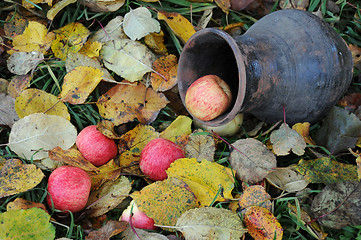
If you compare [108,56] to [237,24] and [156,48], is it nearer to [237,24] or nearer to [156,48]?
[156,48]

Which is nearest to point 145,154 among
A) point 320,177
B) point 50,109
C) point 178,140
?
point 178,140

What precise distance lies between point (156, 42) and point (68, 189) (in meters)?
0.87

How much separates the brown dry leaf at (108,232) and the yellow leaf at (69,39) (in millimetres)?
907

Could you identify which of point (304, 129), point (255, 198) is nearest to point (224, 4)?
point (304, 129)

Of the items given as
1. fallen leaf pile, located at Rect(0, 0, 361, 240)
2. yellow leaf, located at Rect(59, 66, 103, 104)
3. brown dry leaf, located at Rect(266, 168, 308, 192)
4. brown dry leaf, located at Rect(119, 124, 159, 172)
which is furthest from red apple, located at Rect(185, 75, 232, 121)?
yellow leaf, located at Rect(59, 66, 103, 104)

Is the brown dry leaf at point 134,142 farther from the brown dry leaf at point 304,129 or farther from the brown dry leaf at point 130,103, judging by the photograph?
the brown dry leaf at point 304,129

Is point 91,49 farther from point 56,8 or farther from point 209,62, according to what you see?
point 209,62

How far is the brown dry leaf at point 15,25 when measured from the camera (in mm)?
1852

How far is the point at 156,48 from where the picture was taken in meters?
1.84

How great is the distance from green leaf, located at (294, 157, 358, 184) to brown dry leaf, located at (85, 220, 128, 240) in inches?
29.5

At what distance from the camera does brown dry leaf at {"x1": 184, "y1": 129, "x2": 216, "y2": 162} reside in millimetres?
1573

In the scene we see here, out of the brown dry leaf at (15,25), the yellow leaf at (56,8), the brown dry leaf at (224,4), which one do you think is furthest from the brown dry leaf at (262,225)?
the brown dry leaf at (15,25)

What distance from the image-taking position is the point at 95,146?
5.09 feet

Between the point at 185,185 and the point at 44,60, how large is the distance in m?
1.00
